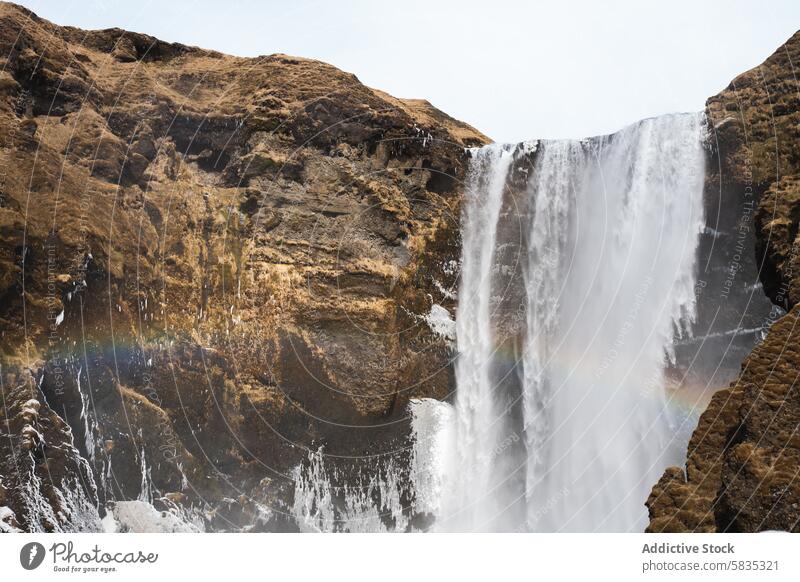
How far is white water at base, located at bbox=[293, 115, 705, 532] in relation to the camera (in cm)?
1733

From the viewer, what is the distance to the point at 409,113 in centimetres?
2053

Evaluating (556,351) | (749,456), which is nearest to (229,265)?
(556,351)

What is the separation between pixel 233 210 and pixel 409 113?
538 cm

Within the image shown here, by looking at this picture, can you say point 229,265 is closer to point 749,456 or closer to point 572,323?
point 572,323

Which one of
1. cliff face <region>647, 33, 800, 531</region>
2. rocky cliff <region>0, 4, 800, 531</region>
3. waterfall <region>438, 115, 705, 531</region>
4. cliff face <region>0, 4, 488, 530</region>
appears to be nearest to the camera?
cliff face <region>647, 33, 800, 531</region>

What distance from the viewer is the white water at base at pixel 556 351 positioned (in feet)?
56.9

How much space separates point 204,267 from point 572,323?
29.5 feet
